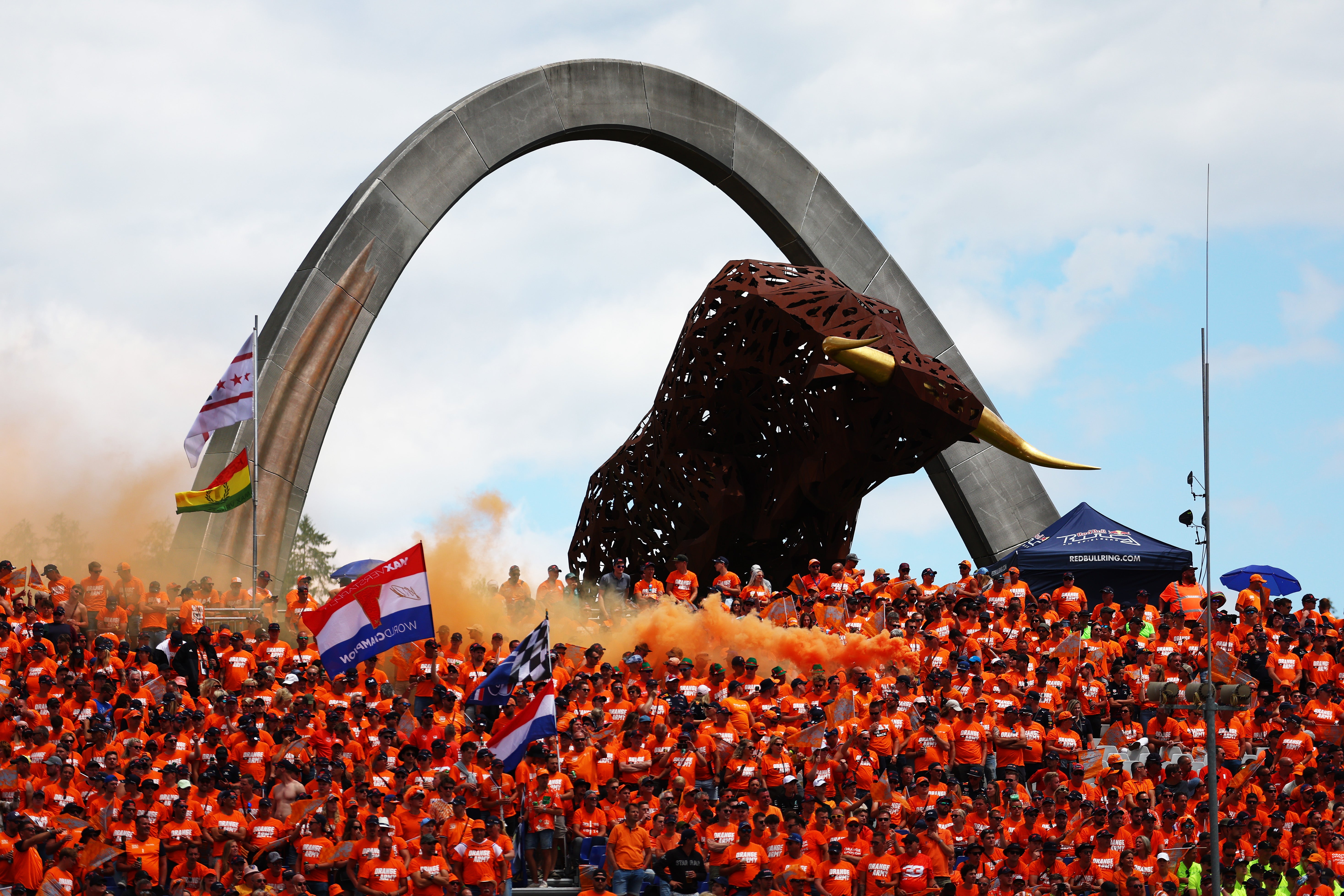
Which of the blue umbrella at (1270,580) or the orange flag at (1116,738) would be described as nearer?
the orange flag at (1116,738)

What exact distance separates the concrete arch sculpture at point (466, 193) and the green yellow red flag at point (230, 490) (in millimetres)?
2631

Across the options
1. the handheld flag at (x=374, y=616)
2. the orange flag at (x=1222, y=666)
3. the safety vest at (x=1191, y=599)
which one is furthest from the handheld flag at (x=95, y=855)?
the safety vest at (x=1191, y=599)

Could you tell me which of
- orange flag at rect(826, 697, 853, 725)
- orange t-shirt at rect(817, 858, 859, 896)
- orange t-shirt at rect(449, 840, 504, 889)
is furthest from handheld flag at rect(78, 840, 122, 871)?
orange flag at rect(826, 697, 853, 725)

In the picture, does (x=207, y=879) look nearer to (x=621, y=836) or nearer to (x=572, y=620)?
(x=621, y=836)

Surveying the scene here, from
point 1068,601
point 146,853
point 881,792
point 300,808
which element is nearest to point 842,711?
point 881,792

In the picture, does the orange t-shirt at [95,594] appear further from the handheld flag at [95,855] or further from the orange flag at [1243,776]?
the orange flag at [1243,776]

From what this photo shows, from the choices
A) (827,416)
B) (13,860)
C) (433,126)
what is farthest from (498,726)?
(433,126)

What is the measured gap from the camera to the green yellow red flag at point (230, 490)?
2459cm

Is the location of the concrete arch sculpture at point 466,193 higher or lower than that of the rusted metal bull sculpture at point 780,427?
higher

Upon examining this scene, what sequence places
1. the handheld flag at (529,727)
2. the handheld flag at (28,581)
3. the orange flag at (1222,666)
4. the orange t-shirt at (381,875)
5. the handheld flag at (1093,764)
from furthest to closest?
1. the handheld flag at (28,581)
2. the handheld flag at (1093,764)
3. the orange flag at (1222,666)
4. the handheld flag at (529,727)
5. the orange t-shirt at (381,875)

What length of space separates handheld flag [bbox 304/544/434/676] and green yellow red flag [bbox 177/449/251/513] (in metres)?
9.59

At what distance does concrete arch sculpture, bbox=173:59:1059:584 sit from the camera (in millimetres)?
29062

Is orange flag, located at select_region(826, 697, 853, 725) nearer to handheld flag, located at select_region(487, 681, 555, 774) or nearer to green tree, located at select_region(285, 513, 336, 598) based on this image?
handheld flag, located at select_region(487, 681, 555, 774)

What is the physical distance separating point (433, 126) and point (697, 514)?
11759 millimetres
